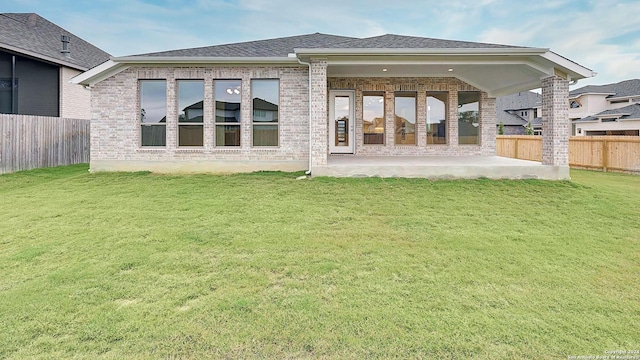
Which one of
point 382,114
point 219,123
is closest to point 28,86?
point 219,123

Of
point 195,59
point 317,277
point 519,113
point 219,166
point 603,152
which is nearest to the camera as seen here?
point 317,277

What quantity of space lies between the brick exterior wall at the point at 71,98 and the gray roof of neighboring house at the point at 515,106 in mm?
40449

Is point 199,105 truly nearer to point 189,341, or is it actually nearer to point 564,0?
point 189,341

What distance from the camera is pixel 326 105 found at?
995 cm

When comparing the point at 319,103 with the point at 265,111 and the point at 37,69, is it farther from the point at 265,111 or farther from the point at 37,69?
the point at 37,69

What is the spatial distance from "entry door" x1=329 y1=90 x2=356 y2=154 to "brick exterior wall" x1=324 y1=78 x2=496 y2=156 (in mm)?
182

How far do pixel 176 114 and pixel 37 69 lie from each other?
27.9 feet

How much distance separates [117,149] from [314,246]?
833 cm

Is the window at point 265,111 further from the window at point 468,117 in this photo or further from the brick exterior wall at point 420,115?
the window at point 468,117

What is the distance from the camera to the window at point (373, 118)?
12.9 m

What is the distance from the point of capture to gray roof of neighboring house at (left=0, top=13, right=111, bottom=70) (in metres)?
13.3

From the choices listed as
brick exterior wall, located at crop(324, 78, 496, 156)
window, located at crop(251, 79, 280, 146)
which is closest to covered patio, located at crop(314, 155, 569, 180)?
window, located at crop(251, 79, 280, 146)

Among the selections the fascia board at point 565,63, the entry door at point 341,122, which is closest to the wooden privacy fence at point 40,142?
the entry door at point 341,122

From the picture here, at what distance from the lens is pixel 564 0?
67.3 ft
